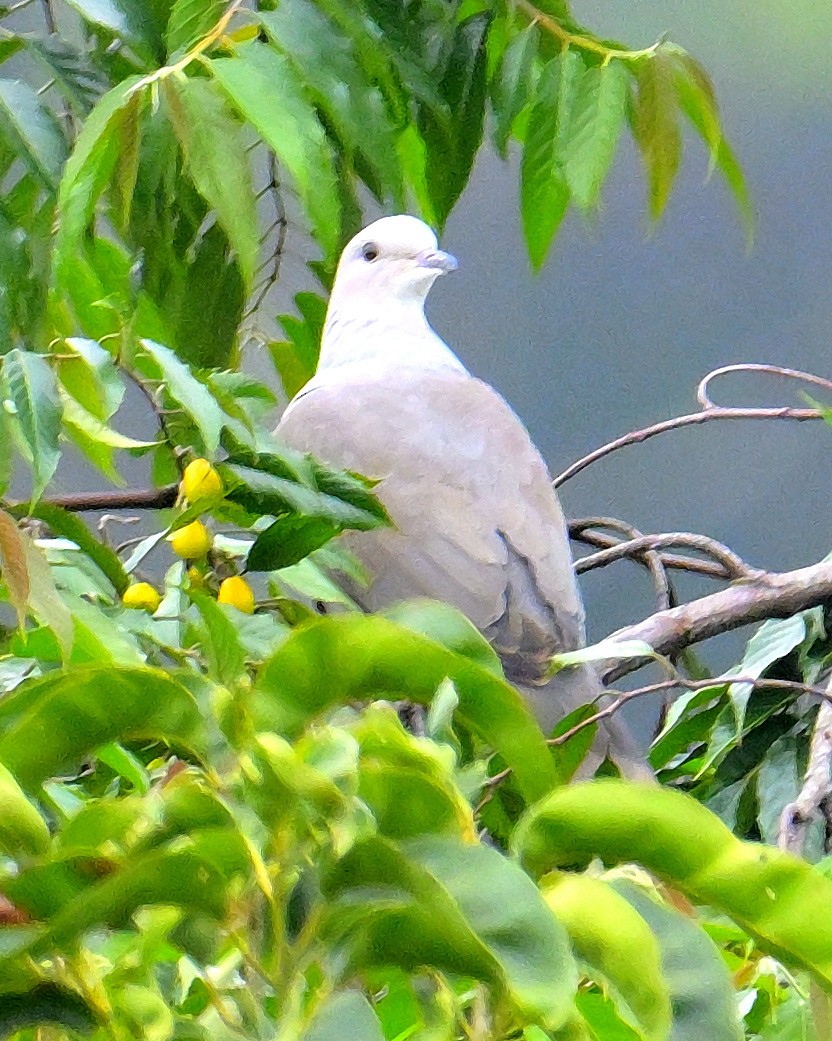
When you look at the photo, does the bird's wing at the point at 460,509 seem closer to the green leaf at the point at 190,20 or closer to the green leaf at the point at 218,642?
the green leaf at the point at 190,20

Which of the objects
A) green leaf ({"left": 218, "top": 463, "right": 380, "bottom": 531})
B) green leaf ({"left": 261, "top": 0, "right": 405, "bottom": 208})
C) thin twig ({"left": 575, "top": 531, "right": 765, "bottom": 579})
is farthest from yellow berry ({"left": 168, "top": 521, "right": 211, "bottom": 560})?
thin twig ({"left": 575, "top": 531, "right": 765, "bottom": 579})

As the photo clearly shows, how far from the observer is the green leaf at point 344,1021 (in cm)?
24

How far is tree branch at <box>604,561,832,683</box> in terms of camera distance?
108cm

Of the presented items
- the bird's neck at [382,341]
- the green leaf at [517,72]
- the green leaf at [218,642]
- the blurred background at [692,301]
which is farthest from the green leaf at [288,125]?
the blurred background at [692,301]

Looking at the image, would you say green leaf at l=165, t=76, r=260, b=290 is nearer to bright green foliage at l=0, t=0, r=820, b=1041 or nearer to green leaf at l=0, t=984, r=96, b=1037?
bright green foliage at l=0, t=0, r=820, b=1041

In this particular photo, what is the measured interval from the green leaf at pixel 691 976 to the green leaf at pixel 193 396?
30cm

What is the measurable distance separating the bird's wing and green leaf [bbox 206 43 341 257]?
44 centimetres

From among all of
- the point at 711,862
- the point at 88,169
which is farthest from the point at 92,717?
the point at 88,169

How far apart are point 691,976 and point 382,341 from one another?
4.60 ft

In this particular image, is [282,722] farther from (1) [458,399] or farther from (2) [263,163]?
(2) [263,163]

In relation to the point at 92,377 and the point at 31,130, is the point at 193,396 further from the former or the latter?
the point at 31,130

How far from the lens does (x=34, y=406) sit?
0.58m

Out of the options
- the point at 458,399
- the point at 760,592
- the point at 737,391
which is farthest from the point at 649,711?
the point at 760,592

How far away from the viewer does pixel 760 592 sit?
1.11 metres
